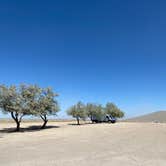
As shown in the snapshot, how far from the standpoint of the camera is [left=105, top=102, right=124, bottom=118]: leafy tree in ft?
267

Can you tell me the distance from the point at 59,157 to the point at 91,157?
1.77 metres

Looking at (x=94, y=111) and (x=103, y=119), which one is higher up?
(x=94, y=111)

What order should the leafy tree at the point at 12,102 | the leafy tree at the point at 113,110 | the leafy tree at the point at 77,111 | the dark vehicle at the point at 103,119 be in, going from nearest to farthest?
the leafy tree at the point at 12,102 → the leafy tree at the point at 77,111 → the dark vehicle at the point at 103,119 → the leafy tree at the point at 113,110

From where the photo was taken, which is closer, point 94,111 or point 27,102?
point 27,102

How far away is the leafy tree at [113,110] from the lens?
267ft

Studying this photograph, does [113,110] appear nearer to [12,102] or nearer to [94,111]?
[94,111]

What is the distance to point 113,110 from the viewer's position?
81.7 m

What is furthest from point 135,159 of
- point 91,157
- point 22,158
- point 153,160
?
point 22,158

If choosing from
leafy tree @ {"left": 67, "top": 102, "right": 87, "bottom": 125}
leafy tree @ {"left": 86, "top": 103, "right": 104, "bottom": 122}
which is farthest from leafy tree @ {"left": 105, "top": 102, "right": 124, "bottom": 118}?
leafy tree @ {"left": 67, "top": 102, "right": 87, "bottom": 125}

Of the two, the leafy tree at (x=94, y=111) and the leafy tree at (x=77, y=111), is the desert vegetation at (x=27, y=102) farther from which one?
the leafy tree at (x=94, y=111)

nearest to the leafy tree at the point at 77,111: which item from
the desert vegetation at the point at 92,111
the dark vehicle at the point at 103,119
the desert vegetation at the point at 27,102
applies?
the desert vegetation at the point at 92,111

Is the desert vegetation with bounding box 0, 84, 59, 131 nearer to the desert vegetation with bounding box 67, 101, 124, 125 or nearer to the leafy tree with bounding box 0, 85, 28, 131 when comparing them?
the leafy tree with bounding box 0, 85, 28, 131

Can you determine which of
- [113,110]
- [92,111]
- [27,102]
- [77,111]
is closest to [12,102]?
[27,102]

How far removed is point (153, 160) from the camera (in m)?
12.0
